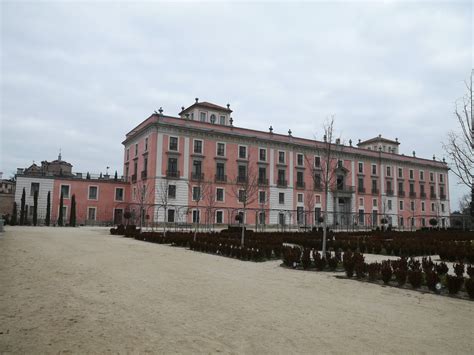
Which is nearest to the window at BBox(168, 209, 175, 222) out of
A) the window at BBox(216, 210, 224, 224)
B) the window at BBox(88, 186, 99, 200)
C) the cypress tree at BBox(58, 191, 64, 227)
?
the window at BBox(216, 210, 224, 224)

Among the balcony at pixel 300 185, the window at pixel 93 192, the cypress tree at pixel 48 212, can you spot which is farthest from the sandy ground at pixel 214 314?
the balcony at pixel 300 185

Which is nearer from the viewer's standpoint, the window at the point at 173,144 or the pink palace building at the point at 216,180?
the pink palace building at the point at 216,180

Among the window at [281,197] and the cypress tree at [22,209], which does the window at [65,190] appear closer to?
the cypress tree at [22,209]

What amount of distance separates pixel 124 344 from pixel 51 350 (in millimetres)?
761

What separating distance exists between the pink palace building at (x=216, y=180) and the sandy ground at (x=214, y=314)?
26.4 meters

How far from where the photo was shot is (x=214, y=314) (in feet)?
18.7

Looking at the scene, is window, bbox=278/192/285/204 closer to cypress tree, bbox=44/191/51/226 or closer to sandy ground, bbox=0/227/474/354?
cypress tree, bbox=44/191/51/226

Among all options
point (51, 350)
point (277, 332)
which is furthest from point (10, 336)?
point (277, 332)

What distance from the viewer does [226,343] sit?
4.43 meters

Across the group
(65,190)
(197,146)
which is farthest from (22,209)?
(197,146)

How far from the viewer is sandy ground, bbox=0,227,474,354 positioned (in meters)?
4.41

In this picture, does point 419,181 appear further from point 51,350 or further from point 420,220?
point 51,350

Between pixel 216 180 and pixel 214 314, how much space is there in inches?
1465

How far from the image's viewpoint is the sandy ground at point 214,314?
14.5 ft
